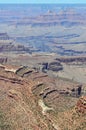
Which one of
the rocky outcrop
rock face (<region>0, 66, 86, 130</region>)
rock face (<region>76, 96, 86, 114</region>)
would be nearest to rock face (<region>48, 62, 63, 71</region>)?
the rocky outcrop

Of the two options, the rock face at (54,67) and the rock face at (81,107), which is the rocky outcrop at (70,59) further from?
the rock face at (81,107)

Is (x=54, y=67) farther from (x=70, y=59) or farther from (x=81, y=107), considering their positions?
(x=81, y=107)

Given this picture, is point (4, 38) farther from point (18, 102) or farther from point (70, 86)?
point (18, 102)

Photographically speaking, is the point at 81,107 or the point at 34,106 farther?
the point at 34,106

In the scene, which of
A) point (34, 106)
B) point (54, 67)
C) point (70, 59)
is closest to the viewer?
point (34, 106)

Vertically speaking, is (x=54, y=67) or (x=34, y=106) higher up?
(x=34, y=106)

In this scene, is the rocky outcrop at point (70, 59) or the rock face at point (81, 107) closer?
the rock face at point (81, 107)

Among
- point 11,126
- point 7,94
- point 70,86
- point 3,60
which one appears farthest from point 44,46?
point 11,126

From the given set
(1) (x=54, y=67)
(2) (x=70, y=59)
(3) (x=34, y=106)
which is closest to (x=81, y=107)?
(3) (x=34, y=106)

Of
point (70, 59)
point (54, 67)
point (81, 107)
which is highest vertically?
point (81, 107)

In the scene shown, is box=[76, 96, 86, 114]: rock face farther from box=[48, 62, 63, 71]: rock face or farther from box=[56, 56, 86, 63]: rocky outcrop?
box=[56, 56, 86, 63]: rocky outcrop

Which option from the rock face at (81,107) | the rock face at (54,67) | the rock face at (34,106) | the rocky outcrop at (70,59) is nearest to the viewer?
the rock face at (81,107)

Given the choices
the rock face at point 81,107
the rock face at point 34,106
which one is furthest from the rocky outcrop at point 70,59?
the rock face at point 81,107
